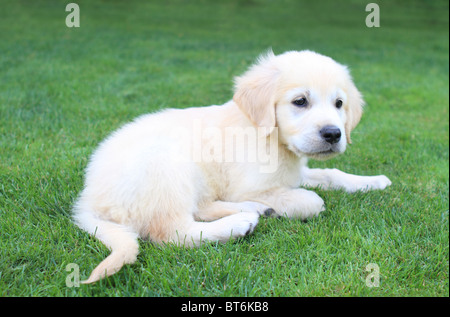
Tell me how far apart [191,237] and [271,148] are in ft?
3.04

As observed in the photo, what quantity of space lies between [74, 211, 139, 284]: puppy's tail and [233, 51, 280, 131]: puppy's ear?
3.87ft

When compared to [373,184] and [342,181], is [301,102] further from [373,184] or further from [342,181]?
[373,184]

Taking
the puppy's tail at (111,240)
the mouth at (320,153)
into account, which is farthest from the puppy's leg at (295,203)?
the puppy's tail at (111,240)

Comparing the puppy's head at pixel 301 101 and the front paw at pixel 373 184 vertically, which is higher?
the puppy's head at pixel 301 101

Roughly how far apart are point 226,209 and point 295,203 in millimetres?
489

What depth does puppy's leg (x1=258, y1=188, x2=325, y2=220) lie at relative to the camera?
3.15 metres

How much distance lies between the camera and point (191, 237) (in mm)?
2789

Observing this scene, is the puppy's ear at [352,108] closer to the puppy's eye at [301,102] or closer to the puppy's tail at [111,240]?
the puppy's eye at [301,102]

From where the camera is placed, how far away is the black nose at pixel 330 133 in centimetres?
297

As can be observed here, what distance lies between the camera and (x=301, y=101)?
10.3 ft

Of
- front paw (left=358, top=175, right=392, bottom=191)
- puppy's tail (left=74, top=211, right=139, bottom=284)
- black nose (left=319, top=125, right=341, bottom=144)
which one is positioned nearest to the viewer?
puppy's tail (left=74, top=211, right=139, bottom=284)

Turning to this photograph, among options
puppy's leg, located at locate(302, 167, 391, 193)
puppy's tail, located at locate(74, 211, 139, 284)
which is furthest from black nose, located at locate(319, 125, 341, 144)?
puppy's tail, located at locate(74, 211, 139, 284)

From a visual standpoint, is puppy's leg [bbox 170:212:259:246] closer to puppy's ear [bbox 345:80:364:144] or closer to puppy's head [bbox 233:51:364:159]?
puppy's head [bbox 233:51:364:159]

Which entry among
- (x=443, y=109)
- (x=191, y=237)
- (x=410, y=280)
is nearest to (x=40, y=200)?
(x=191, y=237)
